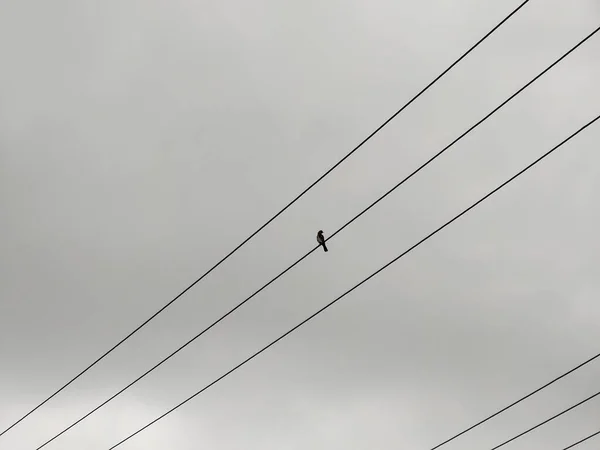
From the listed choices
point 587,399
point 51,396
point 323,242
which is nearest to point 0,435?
point 51,396

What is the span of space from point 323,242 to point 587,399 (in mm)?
9117

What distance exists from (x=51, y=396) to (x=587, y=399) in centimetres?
1797

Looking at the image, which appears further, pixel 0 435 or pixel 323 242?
pixel 0 435

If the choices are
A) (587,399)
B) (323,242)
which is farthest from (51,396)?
(587,399)

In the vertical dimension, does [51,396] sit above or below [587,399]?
above

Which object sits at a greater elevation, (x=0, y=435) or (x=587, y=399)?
(x=0, y=435)

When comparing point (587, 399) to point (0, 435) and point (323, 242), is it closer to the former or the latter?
point (323, 242)

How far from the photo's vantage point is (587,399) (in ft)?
88.3

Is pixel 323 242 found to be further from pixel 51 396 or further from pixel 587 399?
pixel 51 396

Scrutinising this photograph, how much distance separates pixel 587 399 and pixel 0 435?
20778 millimetres

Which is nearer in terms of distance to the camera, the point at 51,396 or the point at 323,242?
the point at 323,242

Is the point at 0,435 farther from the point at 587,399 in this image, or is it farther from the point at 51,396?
the point at 587,399

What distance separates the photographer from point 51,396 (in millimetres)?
31875

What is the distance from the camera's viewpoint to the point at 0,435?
110ft
